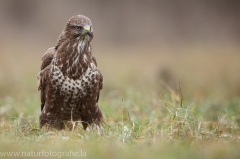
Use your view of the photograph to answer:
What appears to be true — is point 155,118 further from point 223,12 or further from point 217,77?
point 223,12

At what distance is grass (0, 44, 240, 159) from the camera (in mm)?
4387

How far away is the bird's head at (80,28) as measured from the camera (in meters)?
5.93

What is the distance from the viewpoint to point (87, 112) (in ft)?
19.9

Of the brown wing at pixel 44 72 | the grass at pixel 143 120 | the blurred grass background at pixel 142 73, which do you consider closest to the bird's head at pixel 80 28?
the brown wing at pixel 44 72

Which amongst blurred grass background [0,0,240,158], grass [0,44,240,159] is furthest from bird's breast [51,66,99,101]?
blurred grass background [0,0,240,158]

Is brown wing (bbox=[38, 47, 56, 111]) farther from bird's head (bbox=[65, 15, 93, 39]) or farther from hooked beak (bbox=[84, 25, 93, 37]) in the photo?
hooked beak (bbox=[84, 25, 93, 37])

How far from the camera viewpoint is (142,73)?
1219cm

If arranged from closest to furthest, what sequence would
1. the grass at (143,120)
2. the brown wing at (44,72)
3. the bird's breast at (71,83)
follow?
the grass at (143,120) → the bird's breast at (71,83) → the brown wing at (44,72)

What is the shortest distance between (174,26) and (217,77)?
718 cm

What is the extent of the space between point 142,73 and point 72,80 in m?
6.36

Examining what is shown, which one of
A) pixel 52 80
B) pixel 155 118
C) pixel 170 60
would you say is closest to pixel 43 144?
pixel 52 80

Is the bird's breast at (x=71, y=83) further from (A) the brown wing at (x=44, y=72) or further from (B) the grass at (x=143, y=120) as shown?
(B) the grass at (x=143, y=120)

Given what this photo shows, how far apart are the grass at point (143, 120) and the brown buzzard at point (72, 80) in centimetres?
33

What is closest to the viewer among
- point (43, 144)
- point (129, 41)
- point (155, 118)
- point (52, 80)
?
point (43, 144)
